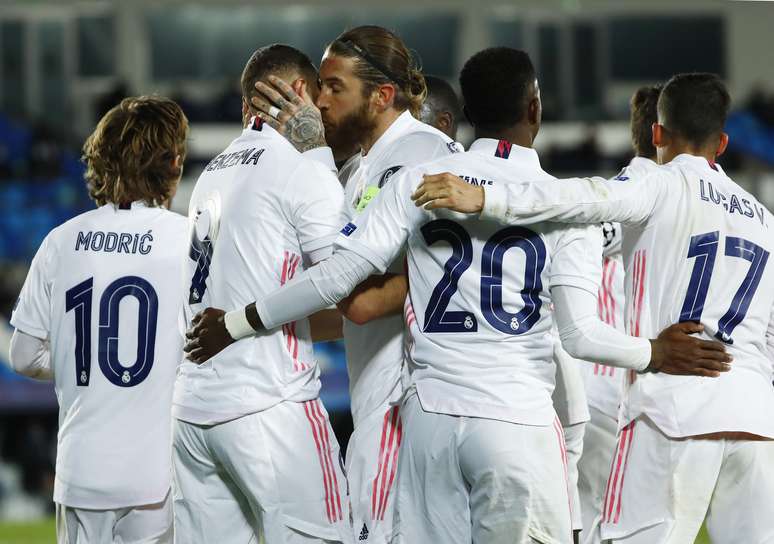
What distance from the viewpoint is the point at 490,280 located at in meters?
3.61

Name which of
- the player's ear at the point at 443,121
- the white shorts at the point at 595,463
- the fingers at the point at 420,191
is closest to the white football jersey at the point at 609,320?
the white shorts at the point at 595,463

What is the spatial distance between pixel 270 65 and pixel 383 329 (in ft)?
3.32

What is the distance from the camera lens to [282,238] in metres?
3.79

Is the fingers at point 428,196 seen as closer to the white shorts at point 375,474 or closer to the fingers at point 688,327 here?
the white shorts at point 375,474

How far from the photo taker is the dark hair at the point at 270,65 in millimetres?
4059

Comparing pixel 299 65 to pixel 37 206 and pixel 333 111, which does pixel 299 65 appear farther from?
pixel 37 206

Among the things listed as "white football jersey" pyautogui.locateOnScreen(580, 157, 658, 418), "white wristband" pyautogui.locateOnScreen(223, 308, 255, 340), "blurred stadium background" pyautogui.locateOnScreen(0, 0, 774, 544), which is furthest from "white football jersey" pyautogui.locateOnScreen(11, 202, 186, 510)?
"blurred stadium background" pyautogui.locateOnScreen(0, 0, 774, 544)

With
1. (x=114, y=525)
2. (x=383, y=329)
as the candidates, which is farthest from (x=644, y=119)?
(x=114, y=525)

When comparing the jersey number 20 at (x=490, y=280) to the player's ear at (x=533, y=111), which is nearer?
the jersey number 20 at (x=490, y=280)

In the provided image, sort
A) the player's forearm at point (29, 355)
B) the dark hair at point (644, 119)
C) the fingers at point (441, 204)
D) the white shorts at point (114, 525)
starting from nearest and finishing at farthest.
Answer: the fingers at point (441, 204), the white shorts at point (114, 525), the player's forearm at point (29, 355), the dark hair at point (644, 119)

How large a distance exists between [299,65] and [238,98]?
14775 millimetres

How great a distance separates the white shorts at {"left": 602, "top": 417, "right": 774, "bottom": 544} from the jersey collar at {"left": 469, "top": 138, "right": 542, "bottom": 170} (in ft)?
3.43

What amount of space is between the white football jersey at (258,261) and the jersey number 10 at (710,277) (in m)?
1.26

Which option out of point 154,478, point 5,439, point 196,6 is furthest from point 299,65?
point 196,6
